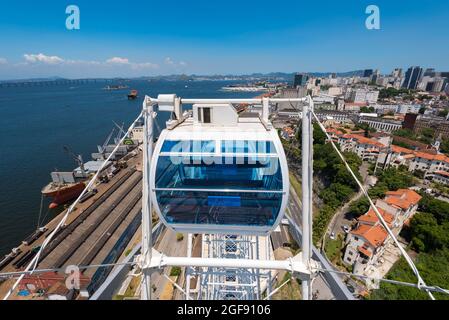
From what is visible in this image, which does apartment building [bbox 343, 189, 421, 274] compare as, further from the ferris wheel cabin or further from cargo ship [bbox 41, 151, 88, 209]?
cargo ship [bbox 41, 151, 88, 209]

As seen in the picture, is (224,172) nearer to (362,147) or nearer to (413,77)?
(362,147)

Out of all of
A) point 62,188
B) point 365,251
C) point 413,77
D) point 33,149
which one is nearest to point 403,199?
point 365,251

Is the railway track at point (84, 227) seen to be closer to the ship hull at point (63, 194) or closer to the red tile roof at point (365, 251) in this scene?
the ship hull at point (63, 194)

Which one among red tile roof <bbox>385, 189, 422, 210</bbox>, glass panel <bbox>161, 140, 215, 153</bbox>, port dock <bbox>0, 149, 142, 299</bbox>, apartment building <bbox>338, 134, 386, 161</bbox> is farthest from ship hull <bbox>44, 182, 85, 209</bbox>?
apartment building <bbox>338, 134, 386, 161</bbox>

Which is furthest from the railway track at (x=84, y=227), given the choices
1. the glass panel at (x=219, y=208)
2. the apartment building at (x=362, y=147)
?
the apartment building at (x=362, y=147)

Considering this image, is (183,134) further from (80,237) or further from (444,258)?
(444,258)

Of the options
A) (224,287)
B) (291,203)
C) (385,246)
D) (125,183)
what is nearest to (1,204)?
(125,183)
